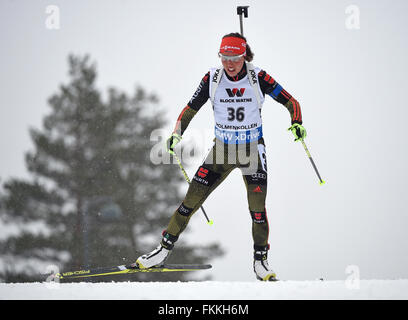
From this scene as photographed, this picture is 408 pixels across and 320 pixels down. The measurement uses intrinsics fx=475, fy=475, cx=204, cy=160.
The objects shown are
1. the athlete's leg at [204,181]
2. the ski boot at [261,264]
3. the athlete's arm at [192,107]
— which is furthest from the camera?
the athlete's arm at [192,107]

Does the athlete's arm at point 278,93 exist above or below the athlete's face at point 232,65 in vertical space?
below

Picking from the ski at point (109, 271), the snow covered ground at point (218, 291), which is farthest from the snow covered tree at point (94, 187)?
the snow covered ground at point (218, 291)

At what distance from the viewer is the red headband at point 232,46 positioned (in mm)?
5363

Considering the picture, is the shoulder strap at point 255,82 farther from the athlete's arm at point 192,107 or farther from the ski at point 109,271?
the ski at point 109,271

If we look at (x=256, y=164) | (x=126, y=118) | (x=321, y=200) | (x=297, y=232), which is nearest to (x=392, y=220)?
(x=321, y=200)

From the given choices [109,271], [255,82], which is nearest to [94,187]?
[109,271]

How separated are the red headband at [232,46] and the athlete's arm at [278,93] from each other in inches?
14.5

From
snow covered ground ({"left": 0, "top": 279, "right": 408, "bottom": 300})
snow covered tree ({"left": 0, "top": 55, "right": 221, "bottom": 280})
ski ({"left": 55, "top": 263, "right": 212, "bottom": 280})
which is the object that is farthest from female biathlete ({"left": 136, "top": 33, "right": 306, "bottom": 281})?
snow covered tree ({"left": 0, "top": 55, "right": 221, "bottom": 280})

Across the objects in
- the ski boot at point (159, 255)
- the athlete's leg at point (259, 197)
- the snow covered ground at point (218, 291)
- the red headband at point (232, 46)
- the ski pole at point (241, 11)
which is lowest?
the snow covered ground at point (218, 291)

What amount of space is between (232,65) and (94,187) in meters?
12.1

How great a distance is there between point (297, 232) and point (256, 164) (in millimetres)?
124069

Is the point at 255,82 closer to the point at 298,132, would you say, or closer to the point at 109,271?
the point at 298,132

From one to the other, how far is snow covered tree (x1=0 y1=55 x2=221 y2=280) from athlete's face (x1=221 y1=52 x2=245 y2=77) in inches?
411

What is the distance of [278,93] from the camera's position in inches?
221
